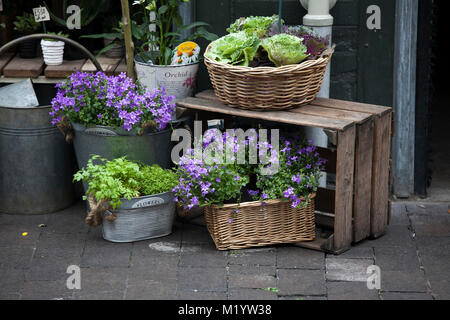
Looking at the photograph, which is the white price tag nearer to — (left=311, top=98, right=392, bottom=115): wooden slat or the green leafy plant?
the green leafy plant

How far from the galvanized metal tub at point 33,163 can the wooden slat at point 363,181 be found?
2022 mm

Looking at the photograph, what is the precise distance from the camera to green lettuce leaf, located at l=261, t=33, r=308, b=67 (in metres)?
4.43

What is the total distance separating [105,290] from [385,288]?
1.55 metres

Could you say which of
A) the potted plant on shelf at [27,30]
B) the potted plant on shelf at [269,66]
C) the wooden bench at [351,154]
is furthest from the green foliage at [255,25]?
the potted plant on shelf at [27,30]

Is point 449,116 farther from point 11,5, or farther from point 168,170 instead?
point 11,5

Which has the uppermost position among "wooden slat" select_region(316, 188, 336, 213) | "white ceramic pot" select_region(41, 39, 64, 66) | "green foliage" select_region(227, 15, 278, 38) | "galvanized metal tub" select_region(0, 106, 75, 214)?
"green foliage" select_region(227, 15, 278, 38)

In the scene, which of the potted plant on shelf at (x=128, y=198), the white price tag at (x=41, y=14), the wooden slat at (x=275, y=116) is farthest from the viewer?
the white price tag at (x=41, y=14)

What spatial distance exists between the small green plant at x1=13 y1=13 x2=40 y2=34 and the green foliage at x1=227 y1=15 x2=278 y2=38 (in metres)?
1.72

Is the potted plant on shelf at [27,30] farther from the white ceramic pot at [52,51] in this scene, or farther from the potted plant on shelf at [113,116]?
the potted plant on shelf at [113,116]

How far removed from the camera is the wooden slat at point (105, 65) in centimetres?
547

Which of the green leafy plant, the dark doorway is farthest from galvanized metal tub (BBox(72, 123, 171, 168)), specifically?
the dark doorway

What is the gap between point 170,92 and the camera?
510 cm

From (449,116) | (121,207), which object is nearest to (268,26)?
(121,207)

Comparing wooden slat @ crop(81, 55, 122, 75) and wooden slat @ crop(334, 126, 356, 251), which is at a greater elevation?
wooden slat @ crop(81, 55, 122, 75)
